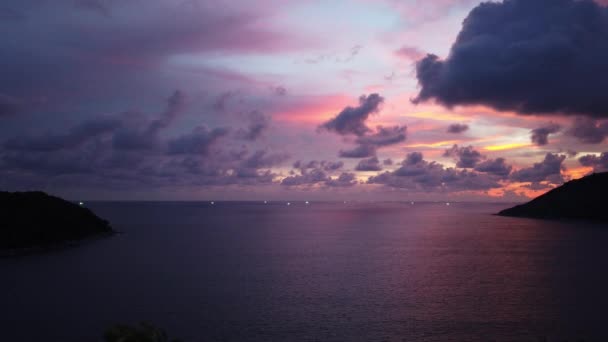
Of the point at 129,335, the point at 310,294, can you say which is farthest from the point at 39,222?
the point at 129,335

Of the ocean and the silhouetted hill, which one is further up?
the silhouetted hill

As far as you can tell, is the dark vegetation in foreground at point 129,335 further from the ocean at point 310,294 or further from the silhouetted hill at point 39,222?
the silhouetted hill at point 39,222

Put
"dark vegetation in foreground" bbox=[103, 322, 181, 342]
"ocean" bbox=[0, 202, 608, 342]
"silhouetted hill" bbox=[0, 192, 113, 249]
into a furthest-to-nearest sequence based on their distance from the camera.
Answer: "silhouetted hill" bbox=[0, 192, 113, 249]
"ocean" bbox=[0, 202, 608, 342]
"dark vegetation in foreground" bbox=[103, 322, 181, 342]

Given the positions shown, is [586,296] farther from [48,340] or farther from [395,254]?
[48,340]

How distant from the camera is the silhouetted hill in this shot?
104m

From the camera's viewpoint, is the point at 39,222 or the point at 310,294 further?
the point at 39,222

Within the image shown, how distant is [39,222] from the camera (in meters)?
115

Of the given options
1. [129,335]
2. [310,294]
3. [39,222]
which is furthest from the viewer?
[39,222]

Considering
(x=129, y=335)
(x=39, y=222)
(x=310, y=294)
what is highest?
(x=39, y=222)

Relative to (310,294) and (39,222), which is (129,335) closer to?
(310,294)

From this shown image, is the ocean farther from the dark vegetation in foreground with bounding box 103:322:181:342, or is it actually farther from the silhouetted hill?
the dark vegetation in foreground with bounding box 103:322:181:342

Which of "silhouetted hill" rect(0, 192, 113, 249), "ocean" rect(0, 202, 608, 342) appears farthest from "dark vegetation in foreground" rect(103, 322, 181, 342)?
"silhouetted hill" rect(0, 192, 113, 249)

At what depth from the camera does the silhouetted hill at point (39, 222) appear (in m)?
104

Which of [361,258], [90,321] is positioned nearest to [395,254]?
[361,258]
